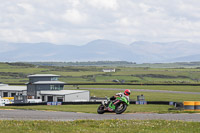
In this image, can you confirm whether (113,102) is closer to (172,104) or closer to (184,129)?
(184,129)

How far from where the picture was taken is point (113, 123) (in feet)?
66.4

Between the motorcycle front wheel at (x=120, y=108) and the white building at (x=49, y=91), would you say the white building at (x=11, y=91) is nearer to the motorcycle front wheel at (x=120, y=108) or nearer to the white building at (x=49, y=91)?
the white building at (x=49, y=91)

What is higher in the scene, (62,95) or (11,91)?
(11,91)

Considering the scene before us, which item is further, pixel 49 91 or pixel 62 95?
pixel 49 91

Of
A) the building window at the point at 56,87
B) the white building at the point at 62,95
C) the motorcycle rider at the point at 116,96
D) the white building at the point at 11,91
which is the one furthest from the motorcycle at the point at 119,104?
the white building at the point at 11,91

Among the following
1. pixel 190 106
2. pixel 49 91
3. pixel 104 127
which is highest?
pixel 49 91

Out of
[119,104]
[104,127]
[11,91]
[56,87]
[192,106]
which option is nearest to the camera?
[104,127]

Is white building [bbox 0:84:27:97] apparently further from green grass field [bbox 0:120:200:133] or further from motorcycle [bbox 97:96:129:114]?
green grass field [bbox 0:120:200:133]

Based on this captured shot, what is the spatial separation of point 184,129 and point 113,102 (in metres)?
9.40

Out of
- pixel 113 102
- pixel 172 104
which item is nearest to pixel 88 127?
pixel 113 102

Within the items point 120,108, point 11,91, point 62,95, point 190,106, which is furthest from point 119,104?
point 11,91

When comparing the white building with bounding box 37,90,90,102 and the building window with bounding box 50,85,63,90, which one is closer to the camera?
the white building with bounding box 37,90,90,102

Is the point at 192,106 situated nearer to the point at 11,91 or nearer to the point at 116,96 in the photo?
the point at 116,96

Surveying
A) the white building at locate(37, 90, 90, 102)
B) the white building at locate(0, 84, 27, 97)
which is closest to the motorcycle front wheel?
the white building at locate(37, 90, 90, 102)
